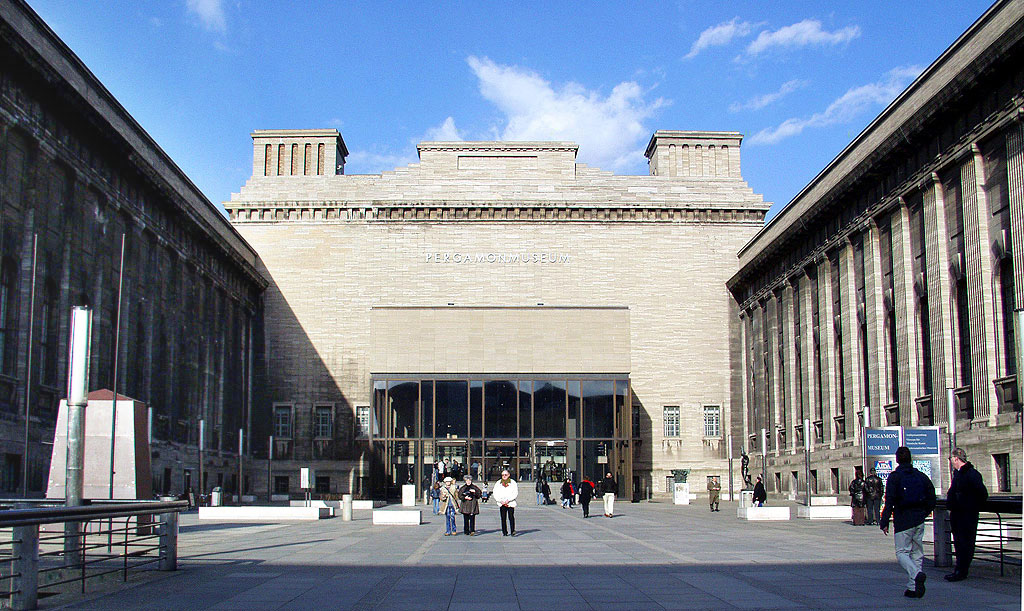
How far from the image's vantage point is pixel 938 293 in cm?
3966

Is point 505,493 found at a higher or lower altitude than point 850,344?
lower

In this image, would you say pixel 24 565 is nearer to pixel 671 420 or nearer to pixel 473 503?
pixel 473 503

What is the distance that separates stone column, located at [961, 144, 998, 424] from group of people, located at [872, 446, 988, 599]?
20.4 meters

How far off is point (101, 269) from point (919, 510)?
3622 centimetres

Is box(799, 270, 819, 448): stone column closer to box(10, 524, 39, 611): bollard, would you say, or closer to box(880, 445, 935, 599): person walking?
box(880, 445, 935, 599): person walking

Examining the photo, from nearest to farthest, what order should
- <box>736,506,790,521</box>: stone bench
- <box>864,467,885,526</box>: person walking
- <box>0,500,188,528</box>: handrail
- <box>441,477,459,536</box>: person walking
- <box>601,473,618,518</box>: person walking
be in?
<box>0,500,188,528</box>: handrail < <box>441,477,459,536</box>: person walking < <box>864,467,885,526</box>: person walking < <box>736,506,790,521</box>: stone bench < <box>601,473,618,518</box>: person walking

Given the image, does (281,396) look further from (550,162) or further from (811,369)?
(811,369)

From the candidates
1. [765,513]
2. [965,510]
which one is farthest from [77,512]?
[765,513]

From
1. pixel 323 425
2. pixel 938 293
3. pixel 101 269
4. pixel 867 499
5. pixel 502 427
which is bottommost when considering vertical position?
pixel 867 499

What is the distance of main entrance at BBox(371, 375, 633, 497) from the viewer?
64.0m

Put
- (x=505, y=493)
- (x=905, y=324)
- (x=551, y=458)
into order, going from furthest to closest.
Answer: (x=551, y=458) < (x=905, y=324) < (x=505, y=493)

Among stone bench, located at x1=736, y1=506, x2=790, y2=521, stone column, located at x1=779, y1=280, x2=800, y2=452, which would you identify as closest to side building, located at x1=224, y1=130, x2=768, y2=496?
stone column, located at x1=779, y1=280, x2=800, y2=452

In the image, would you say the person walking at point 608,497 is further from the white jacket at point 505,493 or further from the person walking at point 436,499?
the white jacket at point 505,493

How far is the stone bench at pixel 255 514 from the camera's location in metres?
35.6
